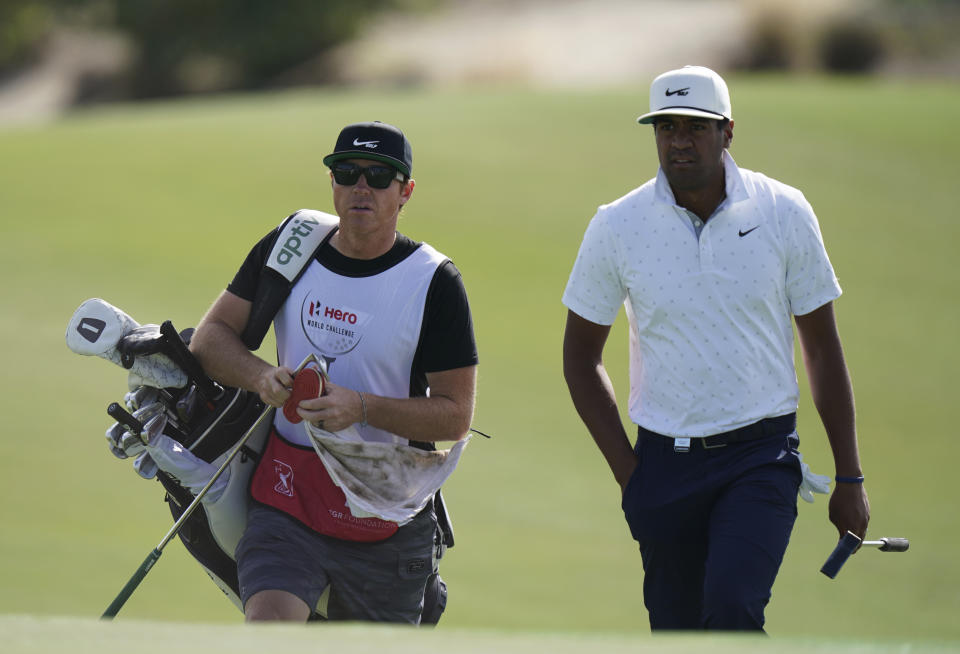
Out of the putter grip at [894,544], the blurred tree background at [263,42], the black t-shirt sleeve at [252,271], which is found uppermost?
the black t-shirt sleeve at [252,271]

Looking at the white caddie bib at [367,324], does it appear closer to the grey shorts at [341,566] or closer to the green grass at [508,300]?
the grey shorts at [341,566]

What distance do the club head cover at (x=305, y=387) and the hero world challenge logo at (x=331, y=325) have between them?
0.91 ft

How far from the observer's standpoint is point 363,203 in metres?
4.84

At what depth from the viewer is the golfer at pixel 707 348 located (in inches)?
180

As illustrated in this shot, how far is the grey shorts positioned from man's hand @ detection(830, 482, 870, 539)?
58.3 inches

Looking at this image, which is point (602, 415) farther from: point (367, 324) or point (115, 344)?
point (115, 344)

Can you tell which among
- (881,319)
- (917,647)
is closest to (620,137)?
(881,319)

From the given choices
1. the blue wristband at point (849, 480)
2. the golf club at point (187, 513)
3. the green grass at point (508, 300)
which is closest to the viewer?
the golf club at point (187, 513)

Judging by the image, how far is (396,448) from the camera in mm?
4789

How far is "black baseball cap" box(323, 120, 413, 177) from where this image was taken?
15.9 ft

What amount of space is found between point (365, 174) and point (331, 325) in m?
0.56

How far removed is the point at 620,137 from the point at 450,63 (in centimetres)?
1743

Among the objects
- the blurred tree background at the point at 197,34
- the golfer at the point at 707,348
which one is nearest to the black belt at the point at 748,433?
the golfer at the point at 707,348

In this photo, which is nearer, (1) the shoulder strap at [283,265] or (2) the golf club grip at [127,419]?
(2) the golf club grip at [127,419]
